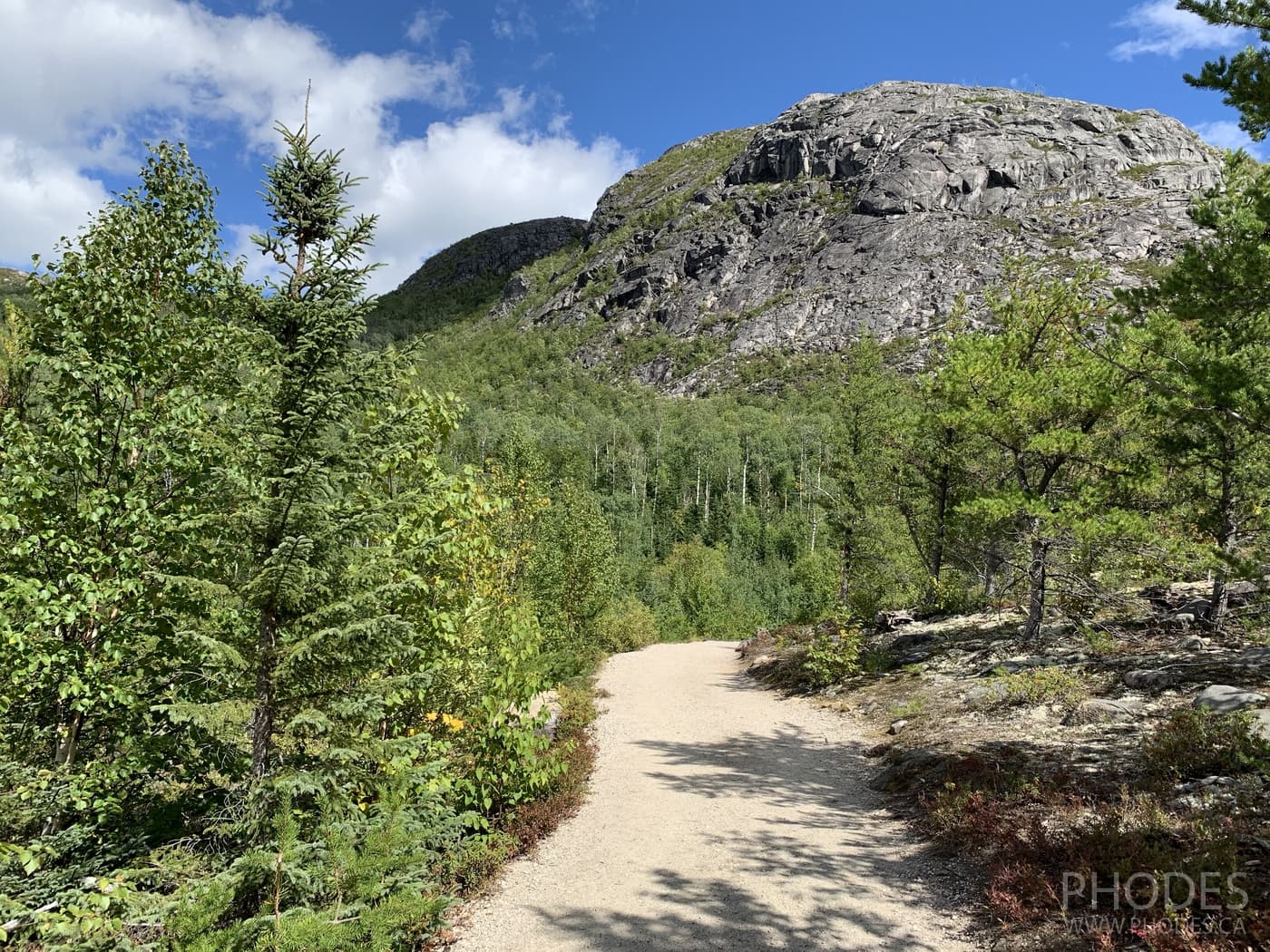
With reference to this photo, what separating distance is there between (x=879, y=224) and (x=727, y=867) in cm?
13747

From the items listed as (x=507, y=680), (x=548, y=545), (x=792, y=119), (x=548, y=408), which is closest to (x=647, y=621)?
(x=548, y=545)

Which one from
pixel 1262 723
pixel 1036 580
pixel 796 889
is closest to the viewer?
pixel 796 889

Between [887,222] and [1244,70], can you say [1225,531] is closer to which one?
[1244,70]

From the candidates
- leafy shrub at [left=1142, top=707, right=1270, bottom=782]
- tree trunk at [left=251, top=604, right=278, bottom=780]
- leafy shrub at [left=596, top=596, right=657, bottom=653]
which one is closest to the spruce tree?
tree trunk at [left=251, top=604, right=278, bottom=780]

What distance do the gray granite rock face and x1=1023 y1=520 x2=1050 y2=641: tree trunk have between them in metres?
92.7

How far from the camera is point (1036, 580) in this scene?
1220cm

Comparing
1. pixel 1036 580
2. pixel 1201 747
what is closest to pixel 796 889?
pixel 1201 747

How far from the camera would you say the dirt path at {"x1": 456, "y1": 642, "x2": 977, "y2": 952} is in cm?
528

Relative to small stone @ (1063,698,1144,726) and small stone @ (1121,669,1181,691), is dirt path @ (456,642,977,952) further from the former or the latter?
small stone @ (1121,669,1181,691)

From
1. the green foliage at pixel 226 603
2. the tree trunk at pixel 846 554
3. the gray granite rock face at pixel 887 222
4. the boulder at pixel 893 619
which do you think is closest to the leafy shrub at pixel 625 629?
the tree trunk at pixel 846 554

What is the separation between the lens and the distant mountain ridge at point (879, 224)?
108 metres

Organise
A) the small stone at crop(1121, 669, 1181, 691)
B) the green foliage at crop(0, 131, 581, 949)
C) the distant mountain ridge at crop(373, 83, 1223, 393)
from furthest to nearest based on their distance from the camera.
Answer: the distant mountain ridge at crop(373, 83, 1223, 393) → the small stone at crop(1121, 669, 1181, 691) → the green foliage at crop(0, 131, 581, 949)

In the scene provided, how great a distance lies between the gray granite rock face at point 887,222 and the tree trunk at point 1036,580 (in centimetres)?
9266

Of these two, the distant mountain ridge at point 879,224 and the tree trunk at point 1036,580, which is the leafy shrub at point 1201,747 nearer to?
the tree trunk at point 1036,580
